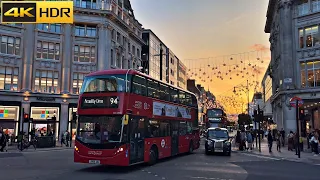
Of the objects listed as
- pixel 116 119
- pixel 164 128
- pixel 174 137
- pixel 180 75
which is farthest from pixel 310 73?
pixel 180 75

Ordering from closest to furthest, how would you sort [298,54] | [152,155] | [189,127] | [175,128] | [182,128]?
[152,155]
[175,128]
[182,128]
[189,127]
[298,54]

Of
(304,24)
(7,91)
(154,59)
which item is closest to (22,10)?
(7,91)

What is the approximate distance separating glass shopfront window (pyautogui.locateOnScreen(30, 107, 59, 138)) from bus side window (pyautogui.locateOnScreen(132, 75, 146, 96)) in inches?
1175

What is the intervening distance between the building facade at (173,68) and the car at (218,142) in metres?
63.6

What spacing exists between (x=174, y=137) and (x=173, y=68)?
2863 inches

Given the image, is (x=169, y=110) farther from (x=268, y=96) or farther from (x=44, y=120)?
(x=268, y=96)

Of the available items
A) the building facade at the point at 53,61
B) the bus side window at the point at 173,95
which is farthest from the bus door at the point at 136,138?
the building facade at the point at 53,61

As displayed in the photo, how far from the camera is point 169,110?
1931 centimetres

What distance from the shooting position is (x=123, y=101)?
14.1 meters

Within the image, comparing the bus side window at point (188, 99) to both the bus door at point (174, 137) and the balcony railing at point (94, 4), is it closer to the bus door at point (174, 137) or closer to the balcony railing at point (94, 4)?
the bus door at point (174, 137)

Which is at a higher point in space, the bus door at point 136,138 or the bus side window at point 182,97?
the bus side window at point 182,97

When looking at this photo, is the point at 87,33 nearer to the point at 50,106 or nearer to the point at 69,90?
the point at 69,90

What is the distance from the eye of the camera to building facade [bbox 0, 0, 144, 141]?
40.4m

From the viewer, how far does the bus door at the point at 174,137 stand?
19.9 meters
